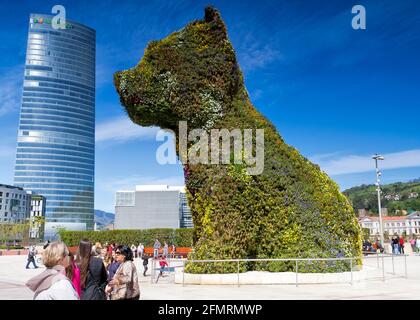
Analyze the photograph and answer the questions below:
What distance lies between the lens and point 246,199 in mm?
11102

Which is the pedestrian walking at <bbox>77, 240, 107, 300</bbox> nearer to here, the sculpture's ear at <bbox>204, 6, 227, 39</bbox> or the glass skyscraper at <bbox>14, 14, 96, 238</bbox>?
the sculpture's ear at <bbox>204, 6, 227, 39</bbox>

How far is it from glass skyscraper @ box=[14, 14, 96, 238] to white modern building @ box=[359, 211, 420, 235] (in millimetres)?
113730

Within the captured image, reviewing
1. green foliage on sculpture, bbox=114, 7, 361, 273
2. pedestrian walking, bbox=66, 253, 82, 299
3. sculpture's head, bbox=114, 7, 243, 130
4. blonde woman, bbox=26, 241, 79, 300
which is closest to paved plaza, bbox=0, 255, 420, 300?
green foliage on sculpture, bbox=114, 7, 361, 273

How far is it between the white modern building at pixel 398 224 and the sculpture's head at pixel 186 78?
147374mm

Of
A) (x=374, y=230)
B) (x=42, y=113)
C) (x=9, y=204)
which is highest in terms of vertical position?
(x=42, y=113)

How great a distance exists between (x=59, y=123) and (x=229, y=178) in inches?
6293

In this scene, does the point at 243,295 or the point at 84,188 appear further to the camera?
the point at 84,188

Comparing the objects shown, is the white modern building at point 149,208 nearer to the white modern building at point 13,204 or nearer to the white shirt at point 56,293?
the white modern building at point 13,204

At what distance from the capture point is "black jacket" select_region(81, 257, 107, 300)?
5.24 m

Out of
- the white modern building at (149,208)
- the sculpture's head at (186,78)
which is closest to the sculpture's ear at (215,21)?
the sculpture's head at (186,78)
